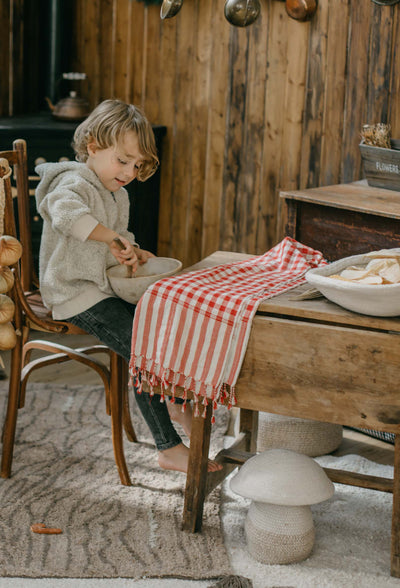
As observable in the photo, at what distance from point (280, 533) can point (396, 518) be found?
283 millimetres

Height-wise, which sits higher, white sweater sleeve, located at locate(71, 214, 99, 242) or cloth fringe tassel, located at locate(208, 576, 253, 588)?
white sweater sleeve, located at locate(71, 214, 99, 242)

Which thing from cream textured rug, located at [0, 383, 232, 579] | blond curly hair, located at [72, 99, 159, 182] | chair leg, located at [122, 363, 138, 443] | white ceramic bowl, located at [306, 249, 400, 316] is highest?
blond curly hair, located at [72, 99, 159, 182]

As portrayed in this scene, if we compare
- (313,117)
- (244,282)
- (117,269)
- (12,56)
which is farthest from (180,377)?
(12,56)

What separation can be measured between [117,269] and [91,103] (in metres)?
2.23

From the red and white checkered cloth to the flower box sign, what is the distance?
0.93m

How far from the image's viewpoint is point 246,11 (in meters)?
2.71

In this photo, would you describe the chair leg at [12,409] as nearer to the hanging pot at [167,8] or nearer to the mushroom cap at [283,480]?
the mushroom cap at [283,480]

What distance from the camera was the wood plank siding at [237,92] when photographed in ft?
10.9

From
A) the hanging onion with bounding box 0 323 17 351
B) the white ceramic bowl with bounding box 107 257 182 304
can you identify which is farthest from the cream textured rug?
the white ceramic bowl with bounding box 107 257 182 304

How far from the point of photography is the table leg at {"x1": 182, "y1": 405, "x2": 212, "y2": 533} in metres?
2.09

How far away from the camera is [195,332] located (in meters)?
→ 1.96

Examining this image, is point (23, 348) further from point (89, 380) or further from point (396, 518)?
point (396, 518)

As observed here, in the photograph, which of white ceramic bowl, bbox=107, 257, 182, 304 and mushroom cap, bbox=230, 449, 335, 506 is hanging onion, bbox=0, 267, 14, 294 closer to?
white ceramic bowl, bbox=107, 257, 182, 304

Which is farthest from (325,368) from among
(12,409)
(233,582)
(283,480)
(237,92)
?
(237,92)
